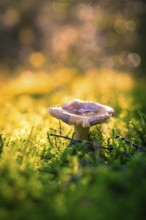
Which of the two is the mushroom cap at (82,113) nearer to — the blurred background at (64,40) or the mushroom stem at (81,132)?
the mushroom stem at (81,132)

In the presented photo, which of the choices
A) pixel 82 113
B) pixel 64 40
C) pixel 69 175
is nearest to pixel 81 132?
pixel 82 113

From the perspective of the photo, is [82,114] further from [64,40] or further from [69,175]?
[64,40]

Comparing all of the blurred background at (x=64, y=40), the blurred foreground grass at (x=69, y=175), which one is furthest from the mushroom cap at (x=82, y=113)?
the blurred background at (x=64, y=40)

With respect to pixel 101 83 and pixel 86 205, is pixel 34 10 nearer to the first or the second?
pixel 101 83

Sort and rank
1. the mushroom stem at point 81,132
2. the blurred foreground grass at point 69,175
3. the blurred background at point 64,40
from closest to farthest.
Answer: the blurred foreground grass at point 69,175 → the mushroom stem at point 81,132 → the blurred background at point 64,40

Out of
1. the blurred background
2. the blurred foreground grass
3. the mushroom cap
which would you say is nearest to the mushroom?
the mushroom cap

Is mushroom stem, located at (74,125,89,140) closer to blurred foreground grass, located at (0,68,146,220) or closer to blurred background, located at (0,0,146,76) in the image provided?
blurred foreground grass, located at (0,68,146,220)
